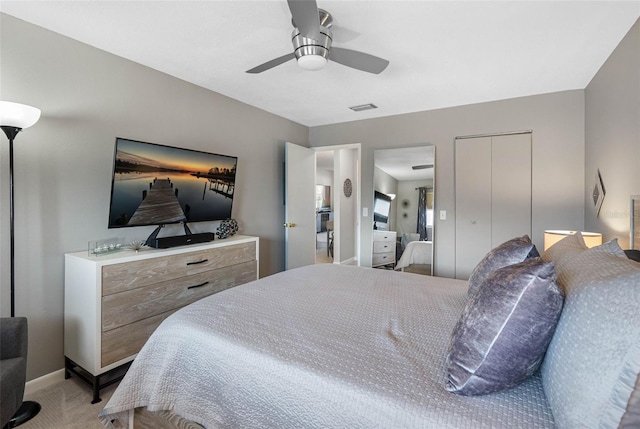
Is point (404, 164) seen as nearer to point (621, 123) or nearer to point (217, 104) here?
point (621, 123)

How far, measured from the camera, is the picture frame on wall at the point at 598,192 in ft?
8.28

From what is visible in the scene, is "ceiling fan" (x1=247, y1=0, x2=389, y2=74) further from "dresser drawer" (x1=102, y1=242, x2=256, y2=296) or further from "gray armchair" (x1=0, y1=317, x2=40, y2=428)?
"gray armchair" (x1=0, y1=317, x2=40, y2=428)

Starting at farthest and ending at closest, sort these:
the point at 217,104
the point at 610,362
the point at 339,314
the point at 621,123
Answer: the point at 217,104
the point at 621,123
the point at 339,314
the point at 610,362

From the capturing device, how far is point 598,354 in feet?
2.42

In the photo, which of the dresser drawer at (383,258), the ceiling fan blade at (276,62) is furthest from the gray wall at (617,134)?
the ceiling fan blade at (276,62)

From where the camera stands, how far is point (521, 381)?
0.95 metres

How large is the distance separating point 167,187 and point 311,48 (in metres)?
1.67

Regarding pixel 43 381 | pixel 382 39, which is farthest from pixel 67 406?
pixel 382 39

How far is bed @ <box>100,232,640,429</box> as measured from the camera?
2.45 feet

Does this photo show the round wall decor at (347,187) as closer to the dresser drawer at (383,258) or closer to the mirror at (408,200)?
the mirror at (408,200)

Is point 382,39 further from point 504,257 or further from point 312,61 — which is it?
point 504,257

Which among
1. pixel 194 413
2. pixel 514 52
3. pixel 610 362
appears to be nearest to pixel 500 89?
pixel 514 52

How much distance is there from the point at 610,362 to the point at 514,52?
94.9 inches

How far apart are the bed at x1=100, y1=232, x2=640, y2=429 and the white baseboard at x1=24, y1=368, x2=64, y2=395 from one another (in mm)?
1130
